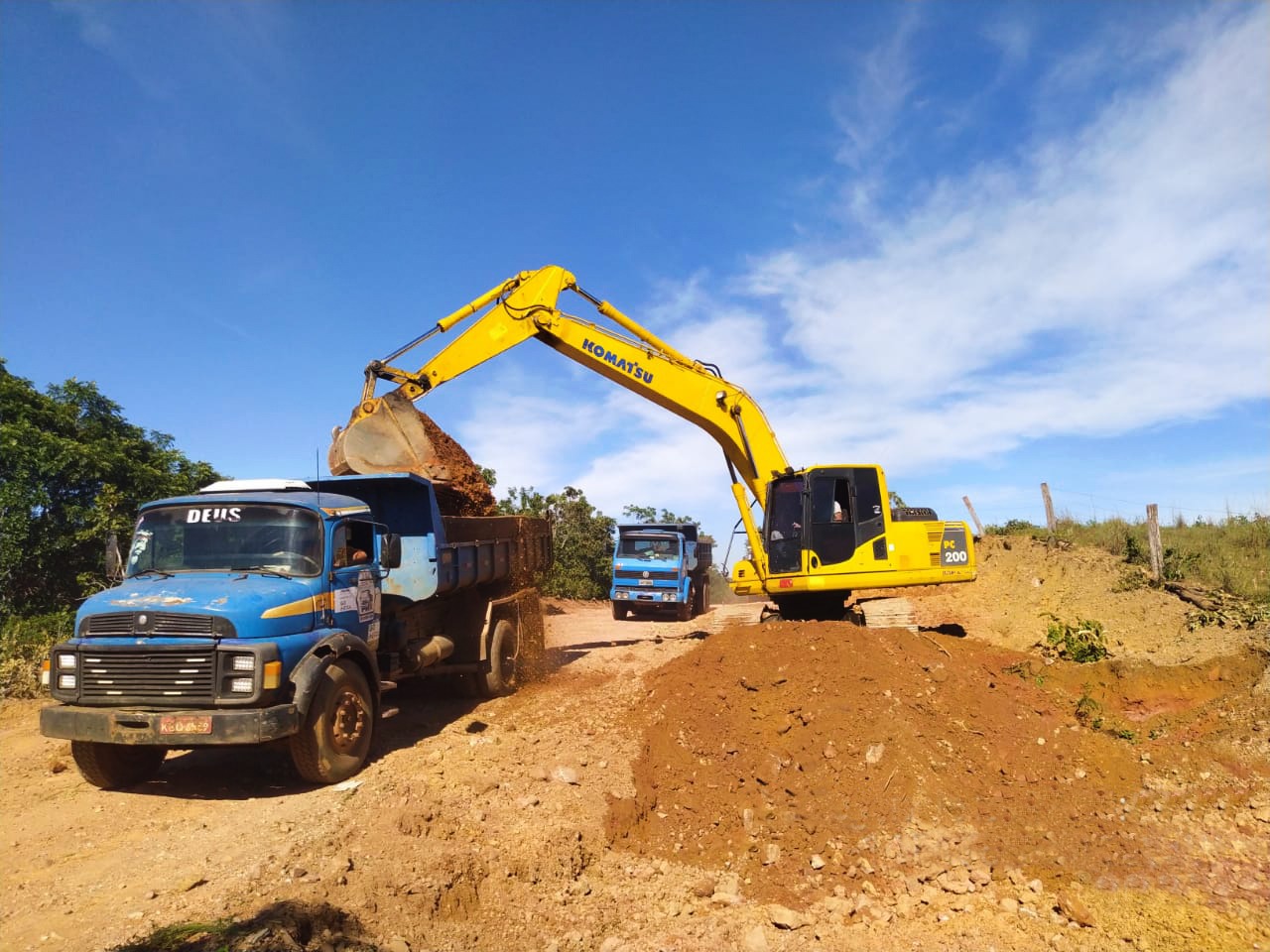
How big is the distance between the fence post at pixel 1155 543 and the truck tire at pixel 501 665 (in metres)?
11.6

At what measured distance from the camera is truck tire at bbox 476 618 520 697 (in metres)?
10.2

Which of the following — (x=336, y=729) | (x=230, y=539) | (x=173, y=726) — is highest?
(x=230, y=539)

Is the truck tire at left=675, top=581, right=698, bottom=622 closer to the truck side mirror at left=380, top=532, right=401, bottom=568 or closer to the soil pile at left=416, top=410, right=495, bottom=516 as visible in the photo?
the soil pile at left=416, top=410, right=495, bottom=516

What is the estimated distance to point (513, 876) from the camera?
5.25 metres

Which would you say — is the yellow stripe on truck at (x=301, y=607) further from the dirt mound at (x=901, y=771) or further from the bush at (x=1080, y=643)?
the bush at (x=1080, y=643)

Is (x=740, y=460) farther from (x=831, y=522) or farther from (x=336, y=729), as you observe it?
(x=336, y=729)

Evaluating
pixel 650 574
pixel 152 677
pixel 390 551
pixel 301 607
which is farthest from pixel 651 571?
pixel 152 677

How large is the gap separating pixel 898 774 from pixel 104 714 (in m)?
6.68

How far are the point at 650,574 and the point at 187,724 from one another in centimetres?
1454

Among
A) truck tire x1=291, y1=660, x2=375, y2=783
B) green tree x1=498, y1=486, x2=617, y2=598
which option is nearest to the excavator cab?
truck tire x1=291, y1=660, x2=375, y2=783

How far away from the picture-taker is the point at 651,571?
1983cm

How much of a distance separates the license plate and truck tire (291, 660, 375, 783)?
0.71 metres

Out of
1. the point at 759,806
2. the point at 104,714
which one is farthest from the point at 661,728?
the point at 104,714

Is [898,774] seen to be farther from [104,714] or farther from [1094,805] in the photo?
[104,714]
